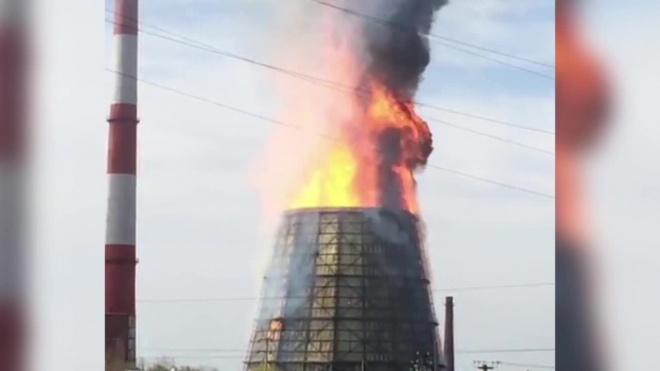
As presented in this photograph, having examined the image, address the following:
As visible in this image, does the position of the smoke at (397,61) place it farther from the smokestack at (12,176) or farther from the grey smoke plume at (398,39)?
the smokestack at (12,176)

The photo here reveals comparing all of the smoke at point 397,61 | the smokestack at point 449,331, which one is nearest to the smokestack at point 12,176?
the smoke at point 397,61

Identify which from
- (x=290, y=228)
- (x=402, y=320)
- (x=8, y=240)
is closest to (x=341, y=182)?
(x=290, y=228)

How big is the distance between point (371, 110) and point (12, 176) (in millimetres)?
1648

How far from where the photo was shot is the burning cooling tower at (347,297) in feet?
13.9

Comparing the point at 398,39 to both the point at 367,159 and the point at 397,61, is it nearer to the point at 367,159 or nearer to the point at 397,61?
the point at 397,61

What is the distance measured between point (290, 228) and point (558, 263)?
1.61 metres

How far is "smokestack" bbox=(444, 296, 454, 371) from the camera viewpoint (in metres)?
4.15

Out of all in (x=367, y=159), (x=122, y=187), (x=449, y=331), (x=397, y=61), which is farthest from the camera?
(x=122, y=187)

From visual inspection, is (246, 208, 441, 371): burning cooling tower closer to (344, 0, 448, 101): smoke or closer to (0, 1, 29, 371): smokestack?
(344, 0, 448, 101): smoke

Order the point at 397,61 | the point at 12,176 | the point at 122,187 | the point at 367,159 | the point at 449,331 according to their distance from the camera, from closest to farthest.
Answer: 1. the point at 12,176
2. the point at 449,331
3. the point at 397,61
4. the point at 367,159
5. the point at 122,187

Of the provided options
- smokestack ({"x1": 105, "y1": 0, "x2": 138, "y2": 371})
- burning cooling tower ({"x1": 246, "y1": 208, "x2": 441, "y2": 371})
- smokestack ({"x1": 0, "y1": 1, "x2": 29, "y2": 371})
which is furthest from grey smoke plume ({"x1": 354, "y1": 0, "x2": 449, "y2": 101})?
smokestack ({"x1": 0, "y1": 1, "x2": 29, "y2": 371})

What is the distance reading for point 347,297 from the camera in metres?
4.48

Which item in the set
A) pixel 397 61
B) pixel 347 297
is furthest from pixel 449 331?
pixel 397 61

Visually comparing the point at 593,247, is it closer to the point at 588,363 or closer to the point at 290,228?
the point at 588,363
